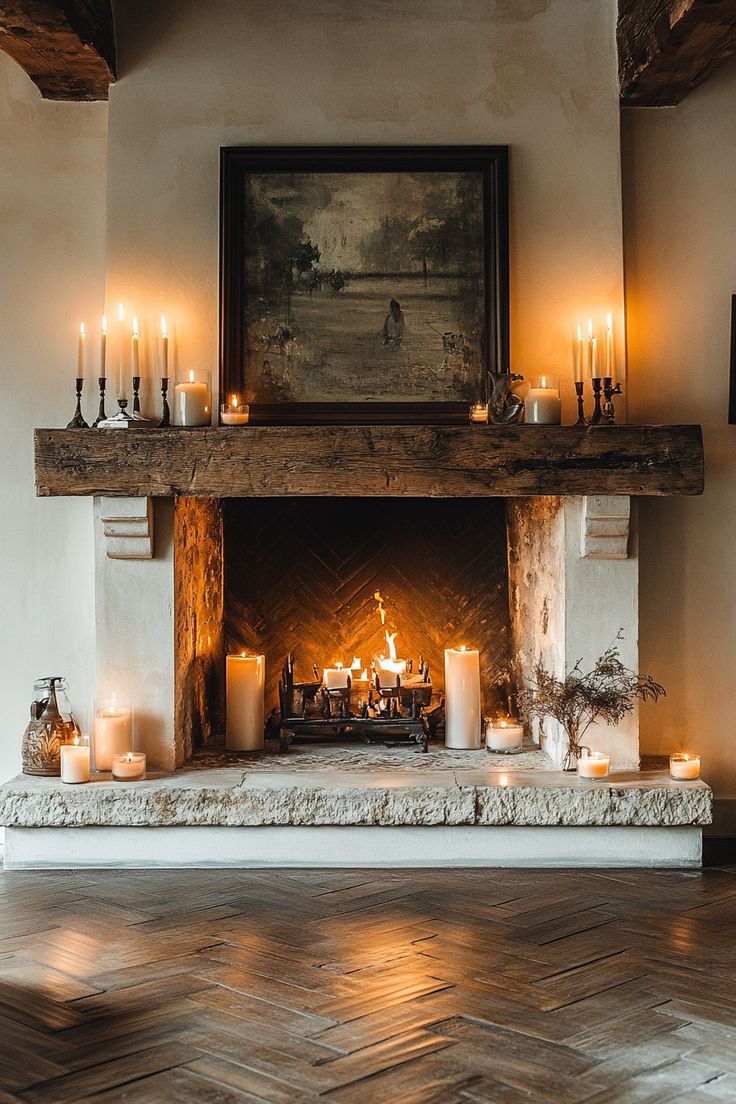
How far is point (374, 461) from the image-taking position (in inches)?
143

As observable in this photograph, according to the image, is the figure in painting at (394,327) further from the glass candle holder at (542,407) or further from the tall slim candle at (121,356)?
the tall slim candle at (121,356)

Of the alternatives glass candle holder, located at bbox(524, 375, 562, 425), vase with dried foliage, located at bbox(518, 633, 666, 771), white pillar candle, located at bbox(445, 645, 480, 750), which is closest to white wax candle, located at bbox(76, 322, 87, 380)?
glass candle holder, located at bbox(524, 375, 562, 425)

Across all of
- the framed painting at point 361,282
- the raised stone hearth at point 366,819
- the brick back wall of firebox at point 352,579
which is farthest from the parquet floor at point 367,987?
the framed painting at point 361,282

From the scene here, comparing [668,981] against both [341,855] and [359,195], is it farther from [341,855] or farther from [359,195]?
[359,195]

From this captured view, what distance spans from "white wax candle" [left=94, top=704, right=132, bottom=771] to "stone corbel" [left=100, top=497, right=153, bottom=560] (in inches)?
21.0

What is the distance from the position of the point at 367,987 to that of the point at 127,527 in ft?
5.81

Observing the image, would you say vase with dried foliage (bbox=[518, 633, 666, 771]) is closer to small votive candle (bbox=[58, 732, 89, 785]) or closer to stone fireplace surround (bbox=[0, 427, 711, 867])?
stone fireplace surround (bbox=[0, 427, 711, 867])

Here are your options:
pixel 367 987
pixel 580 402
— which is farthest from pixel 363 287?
pixel 367 987

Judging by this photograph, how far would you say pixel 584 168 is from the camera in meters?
3.88

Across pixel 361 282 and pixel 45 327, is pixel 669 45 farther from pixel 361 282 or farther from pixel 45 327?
pixel 45 327

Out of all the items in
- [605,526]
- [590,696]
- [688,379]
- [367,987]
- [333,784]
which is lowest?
[367,987]

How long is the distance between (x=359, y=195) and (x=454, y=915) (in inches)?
97.2

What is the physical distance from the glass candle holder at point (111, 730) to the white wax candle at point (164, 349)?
3.77ft

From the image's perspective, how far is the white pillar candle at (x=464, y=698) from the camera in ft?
13.6
